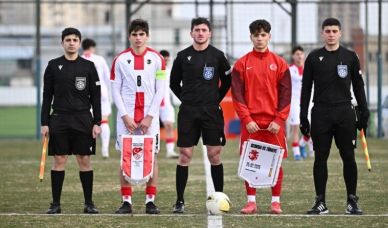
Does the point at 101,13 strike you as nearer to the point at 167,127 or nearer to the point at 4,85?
the point at 4,85

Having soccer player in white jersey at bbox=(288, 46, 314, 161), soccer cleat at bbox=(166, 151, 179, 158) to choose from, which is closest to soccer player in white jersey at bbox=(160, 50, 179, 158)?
soccer cleat at bbox=(166, 151, 179, 158)

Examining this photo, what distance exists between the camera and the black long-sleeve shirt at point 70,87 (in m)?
11.1

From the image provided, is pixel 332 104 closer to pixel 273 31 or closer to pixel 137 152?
pixel 137 152

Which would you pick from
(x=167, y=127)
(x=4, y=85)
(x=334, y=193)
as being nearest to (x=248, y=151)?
(x=334, y=193)

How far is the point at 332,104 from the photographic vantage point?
10.9 metres

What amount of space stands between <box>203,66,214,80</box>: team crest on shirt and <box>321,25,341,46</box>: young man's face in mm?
1268

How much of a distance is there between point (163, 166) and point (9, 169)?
258 centimetres

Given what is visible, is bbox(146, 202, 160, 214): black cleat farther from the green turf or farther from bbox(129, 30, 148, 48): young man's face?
bbox(129, 30, 148, 48): young man's face

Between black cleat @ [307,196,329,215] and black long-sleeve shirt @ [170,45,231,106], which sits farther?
black long-sleeve shirt @ [170,45,231,106]

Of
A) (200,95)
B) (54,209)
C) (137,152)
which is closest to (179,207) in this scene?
(137,152)

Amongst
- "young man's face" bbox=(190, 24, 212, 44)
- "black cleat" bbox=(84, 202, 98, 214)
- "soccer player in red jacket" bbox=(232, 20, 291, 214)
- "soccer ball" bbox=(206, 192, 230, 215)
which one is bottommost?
"black cleat" bbox=(84, 202, 98, 214)

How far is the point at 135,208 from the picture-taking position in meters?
11.6

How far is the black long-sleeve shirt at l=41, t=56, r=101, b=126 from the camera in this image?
1108 cm

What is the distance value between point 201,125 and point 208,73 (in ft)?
1.88
